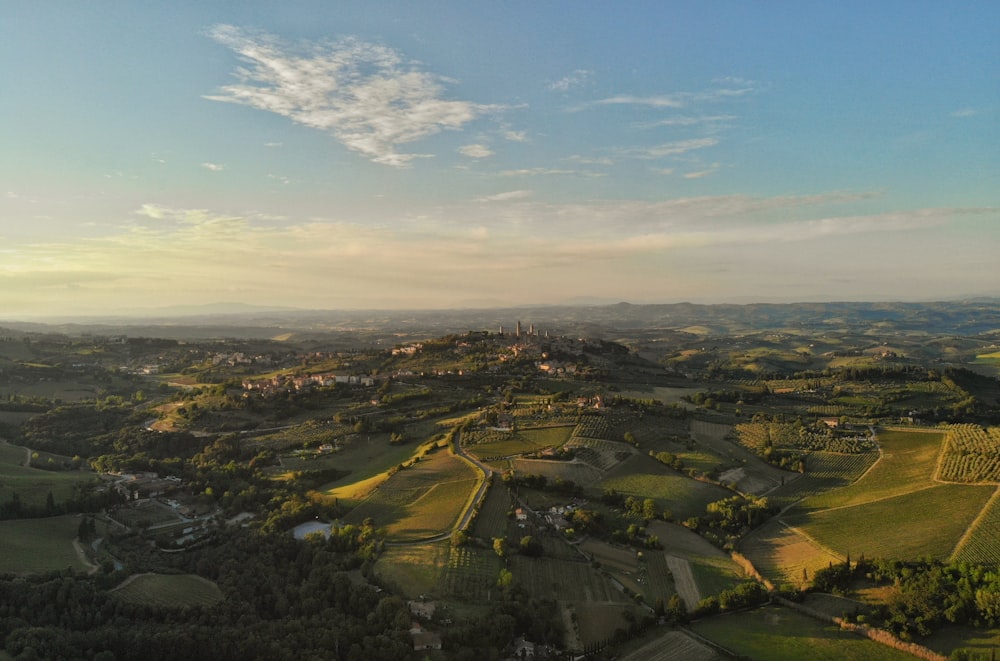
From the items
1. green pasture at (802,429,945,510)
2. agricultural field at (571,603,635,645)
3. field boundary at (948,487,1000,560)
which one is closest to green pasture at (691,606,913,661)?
agricultural field at (571,603,635,645)

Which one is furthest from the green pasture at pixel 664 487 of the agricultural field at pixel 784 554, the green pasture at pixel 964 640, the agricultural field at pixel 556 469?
the green pasture at pixel 964 640

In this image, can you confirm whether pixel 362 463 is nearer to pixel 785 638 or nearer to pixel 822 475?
pixel 785 638

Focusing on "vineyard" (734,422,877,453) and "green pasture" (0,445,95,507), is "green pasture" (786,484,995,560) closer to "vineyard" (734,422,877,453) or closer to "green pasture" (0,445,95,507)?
"vineyard" (734,422,877,453)

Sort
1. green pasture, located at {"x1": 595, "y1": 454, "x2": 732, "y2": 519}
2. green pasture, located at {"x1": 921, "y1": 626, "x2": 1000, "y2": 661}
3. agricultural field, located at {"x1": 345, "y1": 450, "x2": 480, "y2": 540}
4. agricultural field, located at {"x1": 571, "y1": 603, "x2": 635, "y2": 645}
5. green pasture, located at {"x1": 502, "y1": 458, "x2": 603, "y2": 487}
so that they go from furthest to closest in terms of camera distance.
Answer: green pasture, located at {"x1": 502, "y1": 458, "x2": 603, "y2": 487}, green pasture, located at {"x1": 595, "y1": 454, "x2": 732, "y2": 519}, agricultural field, located at {"x1": 345, "y1": 450, "x2": 480, "y2": 540}, agricultural field, located at {"x1": 571, "y1": 603, "x2": 635, "y2": 645}, green pasture, located at {"x1": 921, "y1": 626, "x2": 1000, "y2": 661}

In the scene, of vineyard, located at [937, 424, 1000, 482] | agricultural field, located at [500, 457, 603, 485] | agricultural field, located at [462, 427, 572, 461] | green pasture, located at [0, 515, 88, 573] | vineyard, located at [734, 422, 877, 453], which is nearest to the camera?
green pasture, located at [0, 515, 88, 573]

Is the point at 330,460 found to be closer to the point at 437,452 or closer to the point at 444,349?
the point at 437,452

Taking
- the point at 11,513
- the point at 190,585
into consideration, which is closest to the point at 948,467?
the point at 190,585

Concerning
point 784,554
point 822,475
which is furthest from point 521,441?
point 822,475
